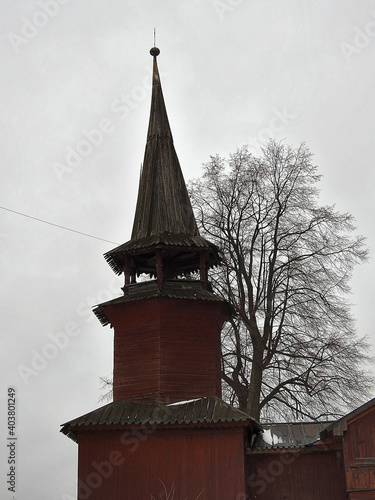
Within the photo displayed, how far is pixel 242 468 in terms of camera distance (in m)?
17.3

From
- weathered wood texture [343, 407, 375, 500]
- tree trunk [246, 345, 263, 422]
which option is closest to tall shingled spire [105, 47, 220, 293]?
tree trunk [246, 345, 263, 422]

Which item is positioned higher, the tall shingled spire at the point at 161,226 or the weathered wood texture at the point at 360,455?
the tall shingled spire at the point at 161,226

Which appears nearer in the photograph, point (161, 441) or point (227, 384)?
point (161, 441)

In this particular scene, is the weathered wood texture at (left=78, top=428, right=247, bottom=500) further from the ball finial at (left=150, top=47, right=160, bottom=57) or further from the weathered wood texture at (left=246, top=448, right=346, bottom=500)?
the ball finial at (left=150, top=47, right=160, bottom=57)

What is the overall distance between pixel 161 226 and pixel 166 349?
379 centimetres

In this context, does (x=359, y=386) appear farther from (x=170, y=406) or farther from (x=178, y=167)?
(x=178, y=167)

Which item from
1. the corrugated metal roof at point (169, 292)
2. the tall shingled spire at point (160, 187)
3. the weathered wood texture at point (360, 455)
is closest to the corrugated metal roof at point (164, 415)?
the weathered wood texture at point (360, 455)

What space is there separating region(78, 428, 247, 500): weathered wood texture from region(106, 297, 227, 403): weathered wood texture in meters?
1.31

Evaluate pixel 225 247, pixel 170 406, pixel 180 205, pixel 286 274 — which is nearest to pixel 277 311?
pixel 286 274

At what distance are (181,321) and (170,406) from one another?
93.8 inches

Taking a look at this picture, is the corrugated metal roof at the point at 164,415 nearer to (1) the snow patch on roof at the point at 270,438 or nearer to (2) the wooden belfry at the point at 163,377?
(2) the wooden belfry at the point at 163,377

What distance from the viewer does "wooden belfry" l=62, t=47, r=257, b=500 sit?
1739 cm

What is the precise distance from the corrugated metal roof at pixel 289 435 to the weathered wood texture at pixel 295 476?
0.92 ft

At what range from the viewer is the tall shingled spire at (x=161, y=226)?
66.3 ft
